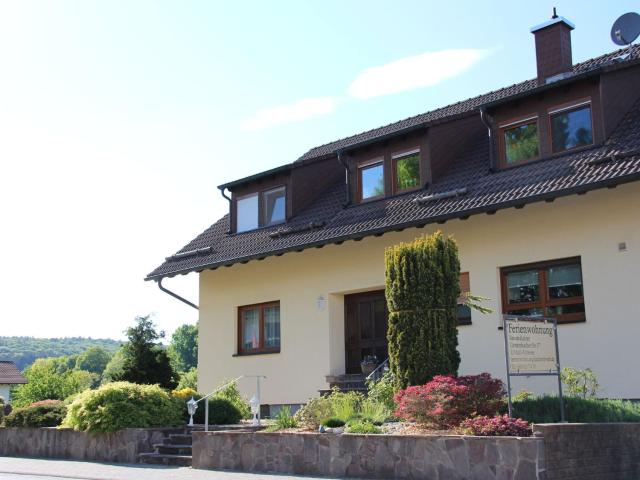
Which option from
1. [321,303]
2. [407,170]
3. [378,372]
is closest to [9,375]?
[321,303]

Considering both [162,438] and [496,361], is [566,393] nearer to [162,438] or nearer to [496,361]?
[496,361]

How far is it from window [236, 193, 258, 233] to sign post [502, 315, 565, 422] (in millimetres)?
10861

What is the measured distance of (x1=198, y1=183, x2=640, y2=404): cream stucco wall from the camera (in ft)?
44.8

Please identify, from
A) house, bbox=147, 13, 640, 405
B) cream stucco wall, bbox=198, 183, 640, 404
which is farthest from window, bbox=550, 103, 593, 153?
cream stucco wall, bbox=198, 183, 640, 404

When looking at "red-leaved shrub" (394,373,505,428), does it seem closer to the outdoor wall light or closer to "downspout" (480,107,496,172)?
"downspout" (480,107,496,172)

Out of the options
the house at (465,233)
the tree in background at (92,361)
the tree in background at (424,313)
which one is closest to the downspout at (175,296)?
the house at (465,233)

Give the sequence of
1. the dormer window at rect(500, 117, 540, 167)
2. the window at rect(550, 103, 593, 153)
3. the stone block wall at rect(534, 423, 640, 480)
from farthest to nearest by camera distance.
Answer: the dormer window at rect(500, 117, 540, 167) < the window at rect(550, 103, 593, 153) < the stone block wall at rect(534, 423, 640, 480)

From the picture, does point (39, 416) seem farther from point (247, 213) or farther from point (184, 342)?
point (184, 342)

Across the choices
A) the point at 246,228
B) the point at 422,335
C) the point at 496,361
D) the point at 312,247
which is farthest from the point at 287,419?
the point at 246,228

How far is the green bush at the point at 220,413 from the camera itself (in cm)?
1541

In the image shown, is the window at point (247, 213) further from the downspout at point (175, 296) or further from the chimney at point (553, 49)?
the chimney at point (553, 49)

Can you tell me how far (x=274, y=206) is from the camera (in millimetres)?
20594

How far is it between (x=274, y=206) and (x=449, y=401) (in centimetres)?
1062

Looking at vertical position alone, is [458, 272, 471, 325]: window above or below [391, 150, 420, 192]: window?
below
